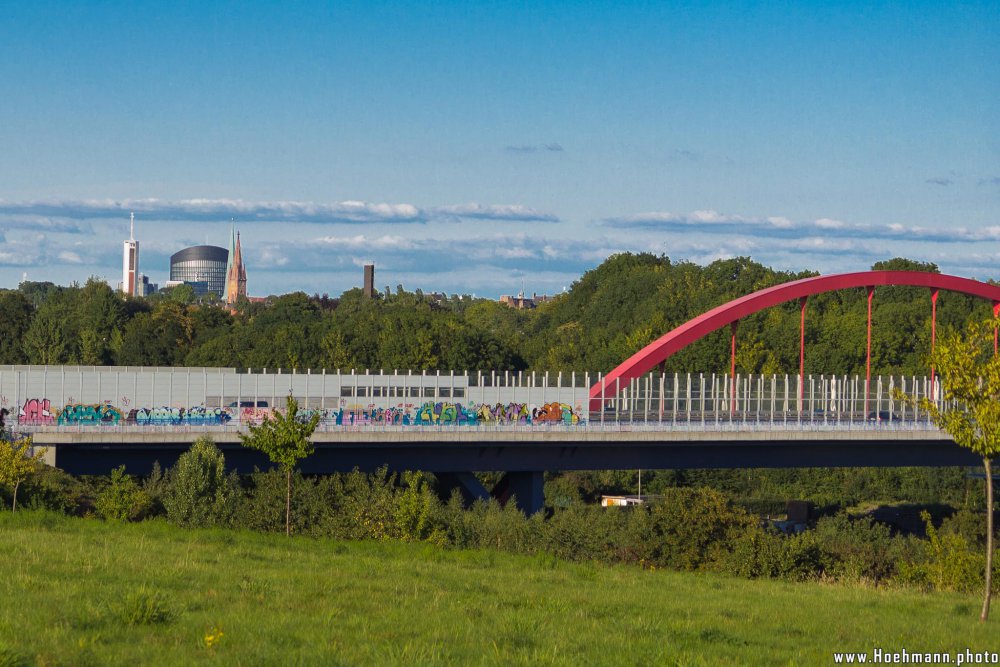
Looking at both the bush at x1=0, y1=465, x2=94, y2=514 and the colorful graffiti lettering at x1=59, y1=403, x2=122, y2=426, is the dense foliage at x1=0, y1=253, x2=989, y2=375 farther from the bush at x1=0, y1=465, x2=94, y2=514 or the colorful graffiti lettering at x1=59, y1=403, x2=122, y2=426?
the bush at x1=0, y1=465, x2=94, y2=514

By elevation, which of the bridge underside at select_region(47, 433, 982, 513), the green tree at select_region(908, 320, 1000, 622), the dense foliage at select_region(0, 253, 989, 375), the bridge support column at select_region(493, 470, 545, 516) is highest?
the dense foliage at select_region(0, 253, 989, 375)

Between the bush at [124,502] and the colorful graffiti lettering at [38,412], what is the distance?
10537mm

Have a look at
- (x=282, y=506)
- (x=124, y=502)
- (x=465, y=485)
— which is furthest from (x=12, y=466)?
(x=465, y=485)

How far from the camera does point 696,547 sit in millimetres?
38250

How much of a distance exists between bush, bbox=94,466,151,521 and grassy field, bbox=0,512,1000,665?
46.1 feet

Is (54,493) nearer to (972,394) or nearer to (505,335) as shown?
(972,394)

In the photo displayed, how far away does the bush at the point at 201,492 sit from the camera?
41.0 meters

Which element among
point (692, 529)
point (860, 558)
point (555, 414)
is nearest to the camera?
point (860, 558)

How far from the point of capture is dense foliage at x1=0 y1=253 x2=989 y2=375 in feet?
355

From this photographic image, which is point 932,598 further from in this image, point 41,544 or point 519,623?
point 41,544

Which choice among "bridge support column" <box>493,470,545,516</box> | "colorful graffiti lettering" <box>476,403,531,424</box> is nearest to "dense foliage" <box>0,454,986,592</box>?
"bridge support column" <box>493,470,545,516</box>

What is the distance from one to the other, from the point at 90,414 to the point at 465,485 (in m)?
16.8

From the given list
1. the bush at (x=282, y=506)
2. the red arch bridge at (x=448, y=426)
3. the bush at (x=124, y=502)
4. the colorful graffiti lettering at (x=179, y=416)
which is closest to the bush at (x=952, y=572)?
the bush at (x=282, y=506)

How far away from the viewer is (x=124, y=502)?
41.6 meters
